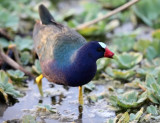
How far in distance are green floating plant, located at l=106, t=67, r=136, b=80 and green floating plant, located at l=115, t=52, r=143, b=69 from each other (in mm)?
185

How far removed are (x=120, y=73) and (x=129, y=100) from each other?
0.65 metres

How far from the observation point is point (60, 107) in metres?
4.35

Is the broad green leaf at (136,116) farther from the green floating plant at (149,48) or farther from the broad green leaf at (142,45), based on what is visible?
the broad green leaf at (142,45)

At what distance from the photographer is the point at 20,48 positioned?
5.50 m

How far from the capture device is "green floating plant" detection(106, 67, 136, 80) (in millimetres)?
4863

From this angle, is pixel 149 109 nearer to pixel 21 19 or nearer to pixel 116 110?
pixel 116 110

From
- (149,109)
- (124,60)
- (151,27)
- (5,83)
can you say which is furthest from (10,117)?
(151,27)

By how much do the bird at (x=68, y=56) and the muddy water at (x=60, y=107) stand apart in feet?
0.53

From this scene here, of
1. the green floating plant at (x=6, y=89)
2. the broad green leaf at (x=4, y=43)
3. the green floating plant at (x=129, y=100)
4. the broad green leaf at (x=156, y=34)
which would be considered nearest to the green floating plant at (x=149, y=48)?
the broad green leaf at (x=156, y=34)

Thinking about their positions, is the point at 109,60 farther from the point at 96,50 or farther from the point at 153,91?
→ the point at 96,50

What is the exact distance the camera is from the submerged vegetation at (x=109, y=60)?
4.22m

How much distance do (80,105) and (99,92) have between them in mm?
423

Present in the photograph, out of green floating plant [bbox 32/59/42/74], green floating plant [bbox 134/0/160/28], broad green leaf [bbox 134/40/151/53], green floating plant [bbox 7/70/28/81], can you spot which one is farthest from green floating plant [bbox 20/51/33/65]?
green floating plant [bbox 134/0/160/28]

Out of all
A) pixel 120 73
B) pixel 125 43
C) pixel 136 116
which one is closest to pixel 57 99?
pixel 120 73
